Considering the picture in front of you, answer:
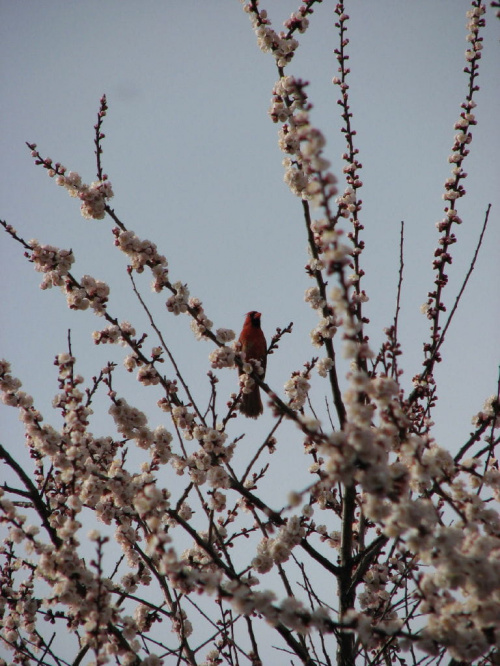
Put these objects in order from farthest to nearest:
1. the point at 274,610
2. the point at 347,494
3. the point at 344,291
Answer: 1. the point at 347,494
2. the point at 274,610
3. the point at 344,291

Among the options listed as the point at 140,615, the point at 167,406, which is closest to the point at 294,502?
the point at 167,406

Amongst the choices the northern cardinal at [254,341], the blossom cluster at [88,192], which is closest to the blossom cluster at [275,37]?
the blossom cluster at [88,192]

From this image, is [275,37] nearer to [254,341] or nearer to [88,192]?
[88,192]

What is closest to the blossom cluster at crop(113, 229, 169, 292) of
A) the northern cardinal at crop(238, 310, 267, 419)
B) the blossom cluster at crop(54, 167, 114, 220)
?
the blossom cluster at crop(54, 167, 114, 220)

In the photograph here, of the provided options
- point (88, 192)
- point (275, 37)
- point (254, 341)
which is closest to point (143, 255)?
point (88, 192)

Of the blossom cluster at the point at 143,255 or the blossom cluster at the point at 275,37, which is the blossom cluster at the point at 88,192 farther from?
the blossom cluster at the point at 275,37

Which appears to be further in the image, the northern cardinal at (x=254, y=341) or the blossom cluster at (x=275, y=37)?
the northern cardinal at (x=254, y=341)

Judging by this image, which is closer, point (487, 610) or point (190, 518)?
point (487, 610)

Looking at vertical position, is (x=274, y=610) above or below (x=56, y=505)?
below

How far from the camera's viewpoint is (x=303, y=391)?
4359 mm

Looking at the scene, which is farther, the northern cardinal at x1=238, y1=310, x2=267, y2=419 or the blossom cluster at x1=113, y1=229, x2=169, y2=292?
the northern cardinal at x1=238, y1=310, x2=267, y2=419

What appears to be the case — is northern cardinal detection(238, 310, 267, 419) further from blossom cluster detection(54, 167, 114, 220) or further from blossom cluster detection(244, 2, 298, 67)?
blossom cluster detection(244, 2, 298, 67)

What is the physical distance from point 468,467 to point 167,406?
1.94m

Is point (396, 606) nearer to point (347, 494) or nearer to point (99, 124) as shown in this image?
point (347, 494)
